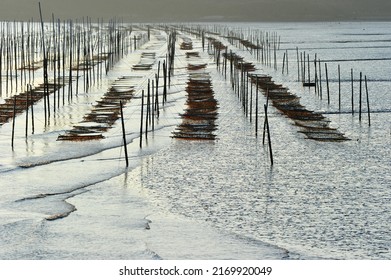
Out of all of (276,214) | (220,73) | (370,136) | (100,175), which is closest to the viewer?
(276,214)

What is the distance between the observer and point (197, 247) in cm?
934

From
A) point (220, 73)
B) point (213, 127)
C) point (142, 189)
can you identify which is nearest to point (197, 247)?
point (142, 189)

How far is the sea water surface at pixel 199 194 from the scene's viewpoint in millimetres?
9445

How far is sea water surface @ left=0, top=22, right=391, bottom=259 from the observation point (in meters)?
9.45

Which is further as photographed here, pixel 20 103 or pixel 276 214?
pixel 20 103

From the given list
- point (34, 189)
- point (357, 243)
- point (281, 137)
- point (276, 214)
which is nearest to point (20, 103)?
point (281, 137)

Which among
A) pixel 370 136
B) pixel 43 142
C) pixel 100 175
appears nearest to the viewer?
pixel 100 175

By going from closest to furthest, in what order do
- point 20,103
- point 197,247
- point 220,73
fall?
point 197,247, point 20,103, point 220,73

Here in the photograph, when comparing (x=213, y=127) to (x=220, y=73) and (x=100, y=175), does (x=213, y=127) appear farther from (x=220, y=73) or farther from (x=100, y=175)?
(x=220, y=73)

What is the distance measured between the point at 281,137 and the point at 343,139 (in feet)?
4.46

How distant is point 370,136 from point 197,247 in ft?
28.5

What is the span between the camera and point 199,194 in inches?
470

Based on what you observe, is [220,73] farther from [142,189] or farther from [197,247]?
[197,247]

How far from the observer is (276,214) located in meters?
10.9
